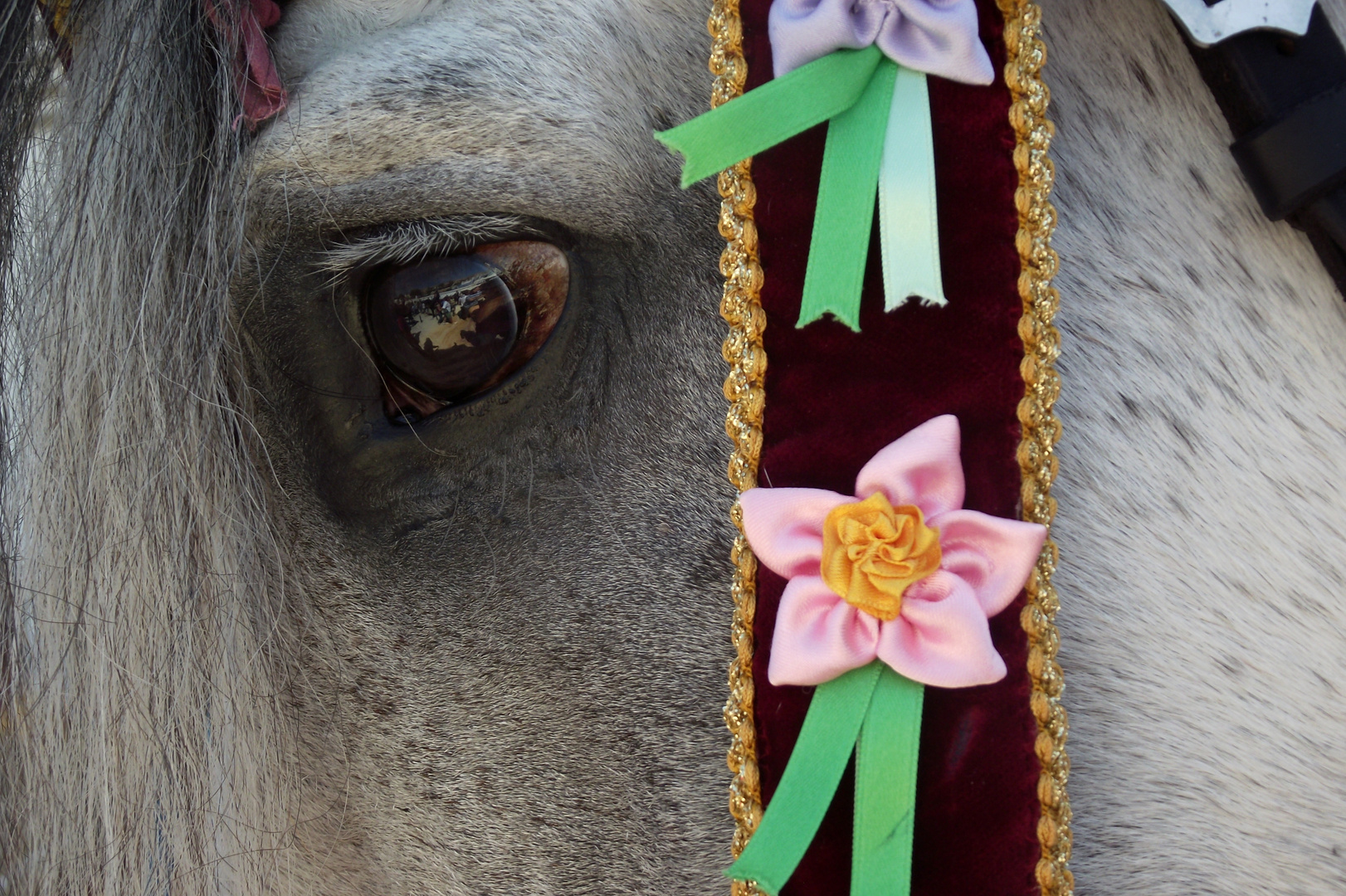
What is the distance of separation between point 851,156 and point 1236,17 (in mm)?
234

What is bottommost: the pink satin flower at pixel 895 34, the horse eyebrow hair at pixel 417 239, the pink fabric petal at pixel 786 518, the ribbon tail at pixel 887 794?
the ribbon tail at pixel 887 794

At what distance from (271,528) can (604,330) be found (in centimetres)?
26

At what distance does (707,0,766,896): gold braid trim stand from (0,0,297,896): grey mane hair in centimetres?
30

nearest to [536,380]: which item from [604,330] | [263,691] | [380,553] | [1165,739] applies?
[604,330]

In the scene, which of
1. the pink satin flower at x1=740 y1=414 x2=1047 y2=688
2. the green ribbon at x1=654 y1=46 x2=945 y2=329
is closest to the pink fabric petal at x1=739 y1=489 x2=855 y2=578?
the pink satin flower at x1=740 y1=414 x2=1047 y2=688

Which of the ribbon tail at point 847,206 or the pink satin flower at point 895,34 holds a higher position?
the pink satin flower at point 895,34

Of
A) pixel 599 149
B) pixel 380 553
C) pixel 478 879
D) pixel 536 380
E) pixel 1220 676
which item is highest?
pixel 599 149

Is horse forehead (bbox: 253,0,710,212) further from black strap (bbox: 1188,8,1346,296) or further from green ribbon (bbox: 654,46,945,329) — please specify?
black strap (bbox: 1188,8,1346,296)

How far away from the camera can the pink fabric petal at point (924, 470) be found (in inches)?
22.6

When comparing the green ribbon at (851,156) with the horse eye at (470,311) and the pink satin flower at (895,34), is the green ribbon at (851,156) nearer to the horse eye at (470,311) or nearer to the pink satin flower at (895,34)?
the pink satin flower at (895,34)

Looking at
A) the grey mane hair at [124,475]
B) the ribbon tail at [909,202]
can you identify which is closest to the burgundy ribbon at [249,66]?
the grey mane hair at [124,475]

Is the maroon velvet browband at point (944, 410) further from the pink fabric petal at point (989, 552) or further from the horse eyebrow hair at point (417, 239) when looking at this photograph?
the horse eyebrow hair at point (417, 239)

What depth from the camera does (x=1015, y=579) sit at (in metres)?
0.57

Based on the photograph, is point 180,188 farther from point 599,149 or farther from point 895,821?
point 895,821
